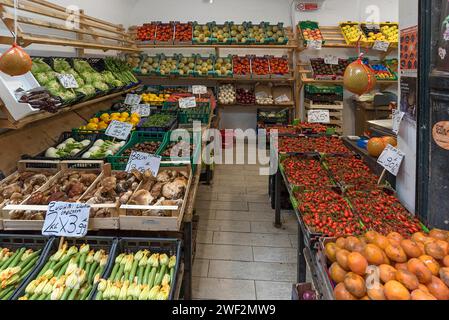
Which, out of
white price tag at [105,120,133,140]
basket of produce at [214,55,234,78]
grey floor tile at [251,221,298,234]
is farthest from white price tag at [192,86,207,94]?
grey floor tile at [251,221,298,234]

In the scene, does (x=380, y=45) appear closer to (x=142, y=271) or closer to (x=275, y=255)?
(x=275, y=255)

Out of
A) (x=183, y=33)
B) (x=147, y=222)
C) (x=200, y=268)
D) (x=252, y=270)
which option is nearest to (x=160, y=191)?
(x=147, y=222)

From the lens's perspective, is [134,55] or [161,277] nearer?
[161,277]

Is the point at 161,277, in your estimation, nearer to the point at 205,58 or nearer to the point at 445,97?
the point at 445,97

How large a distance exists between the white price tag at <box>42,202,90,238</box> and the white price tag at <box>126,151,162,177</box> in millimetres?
715

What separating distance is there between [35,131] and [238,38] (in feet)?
16.0

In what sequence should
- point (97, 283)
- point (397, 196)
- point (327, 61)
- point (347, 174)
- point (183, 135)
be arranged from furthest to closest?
point (327, 61)
point (183, 135)
point (347, 174)
point (397, 196)
point (97, 283)

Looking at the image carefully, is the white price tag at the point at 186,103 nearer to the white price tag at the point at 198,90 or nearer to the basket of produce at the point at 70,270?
the white price tag at the point at 198,90

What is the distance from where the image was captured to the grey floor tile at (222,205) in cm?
467

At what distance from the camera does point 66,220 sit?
7.29 ft

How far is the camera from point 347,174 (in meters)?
3.13

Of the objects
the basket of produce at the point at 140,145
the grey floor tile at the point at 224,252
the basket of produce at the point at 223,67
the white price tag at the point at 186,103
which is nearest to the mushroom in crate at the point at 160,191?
the basket of produce at the point at 140,145

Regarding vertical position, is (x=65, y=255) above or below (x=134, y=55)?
below
